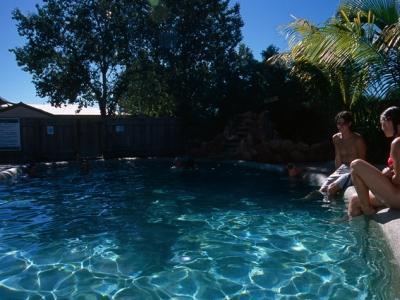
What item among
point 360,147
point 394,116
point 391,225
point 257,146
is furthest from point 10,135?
point 391,225

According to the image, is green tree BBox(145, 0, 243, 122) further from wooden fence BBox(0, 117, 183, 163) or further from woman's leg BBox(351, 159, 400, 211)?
woman's leg BBox(351, 159, 400, 211)

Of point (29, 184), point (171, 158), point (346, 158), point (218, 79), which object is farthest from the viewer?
point (218, 79)

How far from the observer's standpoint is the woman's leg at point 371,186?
457 centimetres

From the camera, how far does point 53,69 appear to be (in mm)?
21922

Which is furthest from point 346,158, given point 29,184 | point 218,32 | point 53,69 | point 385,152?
point 53,69

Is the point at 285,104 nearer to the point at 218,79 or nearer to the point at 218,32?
the point at 218,79

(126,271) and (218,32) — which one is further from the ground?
(218,32)

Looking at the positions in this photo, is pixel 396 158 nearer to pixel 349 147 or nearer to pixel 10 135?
pixel 349 147

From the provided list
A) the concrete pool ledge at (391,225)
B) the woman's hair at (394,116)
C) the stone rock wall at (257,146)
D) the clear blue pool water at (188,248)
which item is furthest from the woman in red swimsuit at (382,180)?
the stone rock wall at (257,146)

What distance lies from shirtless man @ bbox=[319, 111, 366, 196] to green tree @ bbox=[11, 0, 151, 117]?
623 inches

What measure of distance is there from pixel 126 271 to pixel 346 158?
4.69m

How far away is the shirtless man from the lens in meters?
6.91

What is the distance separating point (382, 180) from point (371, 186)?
170 millimetres

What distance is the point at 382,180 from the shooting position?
15.2ft
